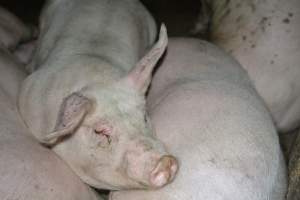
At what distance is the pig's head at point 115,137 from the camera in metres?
2.26

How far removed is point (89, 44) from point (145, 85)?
20.4 inches

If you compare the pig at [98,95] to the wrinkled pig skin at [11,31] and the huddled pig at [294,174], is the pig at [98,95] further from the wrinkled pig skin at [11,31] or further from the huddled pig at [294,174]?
the huddled pig at [294,174]

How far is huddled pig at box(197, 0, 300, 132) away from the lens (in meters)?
3.40

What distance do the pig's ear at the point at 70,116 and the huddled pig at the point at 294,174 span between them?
1.00m

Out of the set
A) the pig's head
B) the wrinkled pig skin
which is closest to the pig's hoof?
the pig's head

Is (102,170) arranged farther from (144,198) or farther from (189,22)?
(189,22)

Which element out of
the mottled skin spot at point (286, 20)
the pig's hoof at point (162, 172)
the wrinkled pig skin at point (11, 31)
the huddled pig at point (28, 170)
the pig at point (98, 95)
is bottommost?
the wrinkled pig skin at point (11, 31)

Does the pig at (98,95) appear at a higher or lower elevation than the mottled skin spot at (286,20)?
lower

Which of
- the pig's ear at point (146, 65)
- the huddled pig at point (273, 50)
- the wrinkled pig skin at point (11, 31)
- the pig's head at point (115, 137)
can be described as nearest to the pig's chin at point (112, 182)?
the pig's head at point (115, 137)

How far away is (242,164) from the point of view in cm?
241

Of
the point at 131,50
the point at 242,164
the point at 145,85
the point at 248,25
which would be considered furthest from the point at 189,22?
the point at 242,164

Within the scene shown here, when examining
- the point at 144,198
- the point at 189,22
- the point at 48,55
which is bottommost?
the point at 189,22

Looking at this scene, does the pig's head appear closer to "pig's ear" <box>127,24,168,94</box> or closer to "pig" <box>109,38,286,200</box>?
"pig's ear" <box>127,24,168,94</box>

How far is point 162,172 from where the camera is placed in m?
2.22
